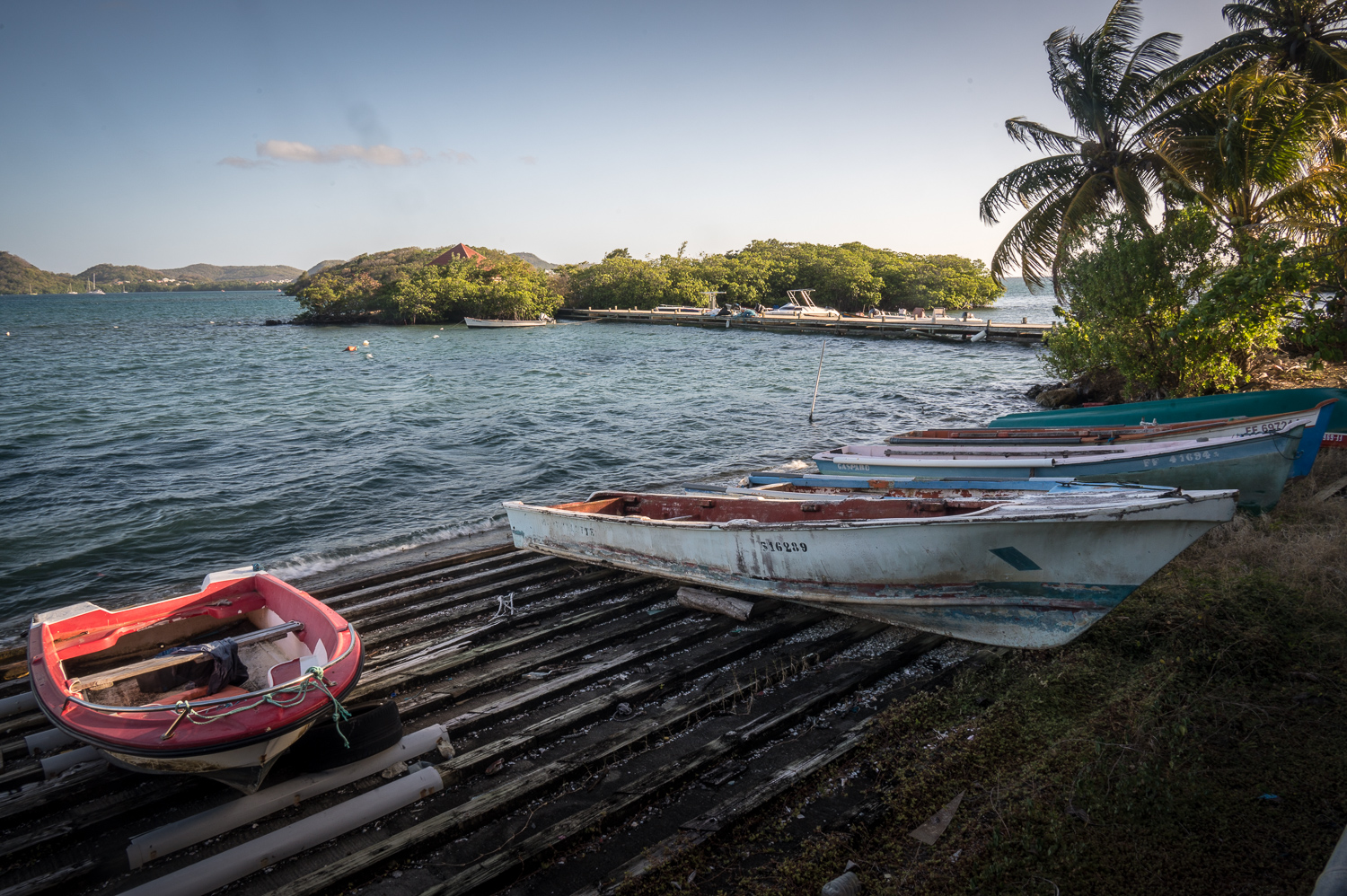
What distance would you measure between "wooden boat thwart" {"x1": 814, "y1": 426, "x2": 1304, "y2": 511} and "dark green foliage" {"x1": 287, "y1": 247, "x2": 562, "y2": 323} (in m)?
64.0

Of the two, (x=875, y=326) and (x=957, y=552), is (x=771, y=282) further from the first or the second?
(x=957, y=552)

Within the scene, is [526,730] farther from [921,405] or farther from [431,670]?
[921,405]

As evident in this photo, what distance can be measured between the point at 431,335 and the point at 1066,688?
58.9 meters

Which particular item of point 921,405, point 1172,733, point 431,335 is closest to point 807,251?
point 431,335

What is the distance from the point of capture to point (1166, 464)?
24.8 feet

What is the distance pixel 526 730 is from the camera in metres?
5.02

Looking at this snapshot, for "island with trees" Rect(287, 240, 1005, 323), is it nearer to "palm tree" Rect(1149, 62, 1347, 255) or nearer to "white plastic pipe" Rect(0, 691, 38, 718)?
"palm tree" Rect(1149, 62, 1347, 255)

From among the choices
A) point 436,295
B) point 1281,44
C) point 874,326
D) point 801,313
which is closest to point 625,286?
point 436,295

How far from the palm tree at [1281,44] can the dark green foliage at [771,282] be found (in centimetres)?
5510

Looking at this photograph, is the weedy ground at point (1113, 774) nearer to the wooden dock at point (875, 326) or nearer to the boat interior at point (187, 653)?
the boat interior at point (187, 653)

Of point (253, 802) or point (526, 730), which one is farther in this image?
point (526, 730)

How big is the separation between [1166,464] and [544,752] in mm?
7109

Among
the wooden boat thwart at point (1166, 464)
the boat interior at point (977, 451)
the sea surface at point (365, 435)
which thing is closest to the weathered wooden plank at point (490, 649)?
the wooden boat thwart at point (1166, 464)

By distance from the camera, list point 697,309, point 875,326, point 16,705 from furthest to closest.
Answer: point 697,309 → point 875,326 → point 16,705
